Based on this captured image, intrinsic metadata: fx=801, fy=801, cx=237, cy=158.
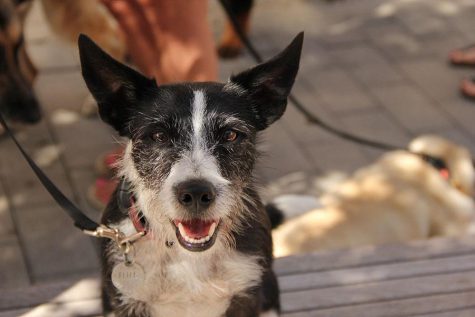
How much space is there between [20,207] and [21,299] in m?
1.50

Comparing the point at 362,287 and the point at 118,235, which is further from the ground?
the point at 118,235

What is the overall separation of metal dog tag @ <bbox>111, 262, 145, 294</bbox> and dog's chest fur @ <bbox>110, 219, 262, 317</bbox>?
20mm

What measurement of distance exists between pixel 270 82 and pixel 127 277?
819 millimetres

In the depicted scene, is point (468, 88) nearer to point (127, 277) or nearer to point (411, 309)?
point (411, 309)

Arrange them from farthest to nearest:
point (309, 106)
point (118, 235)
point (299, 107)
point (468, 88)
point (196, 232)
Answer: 1. point (468, 88)
2. point (309, 106)
3. point (299, 107)
4. point (118, 235)
5. point (196, 232)

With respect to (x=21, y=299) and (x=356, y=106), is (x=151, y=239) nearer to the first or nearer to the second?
(x=21, y=299)

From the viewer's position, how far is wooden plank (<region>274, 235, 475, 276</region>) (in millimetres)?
3525

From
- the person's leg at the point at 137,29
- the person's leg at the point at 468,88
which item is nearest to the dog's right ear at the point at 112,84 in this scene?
the person's leg at the point at 137,29

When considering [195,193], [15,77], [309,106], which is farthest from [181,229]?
[309,106]

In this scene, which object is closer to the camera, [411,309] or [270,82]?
[270,82]

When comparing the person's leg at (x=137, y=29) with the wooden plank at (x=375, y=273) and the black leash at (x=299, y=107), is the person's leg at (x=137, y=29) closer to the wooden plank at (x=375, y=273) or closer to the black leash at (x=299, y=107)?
the black leash at (x=299, y=107)

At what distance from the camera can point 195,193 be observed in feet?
7.96

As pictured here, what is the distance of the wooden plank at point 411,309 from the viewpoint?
3.27 meters

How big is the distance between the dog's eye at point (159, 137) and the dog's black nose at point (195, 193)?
210 mm
